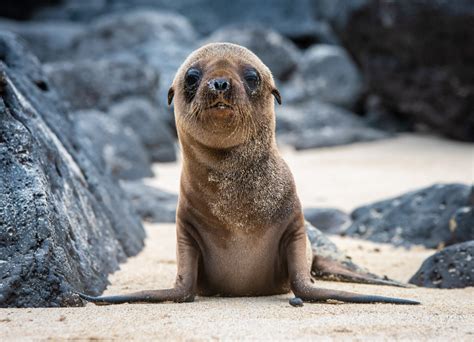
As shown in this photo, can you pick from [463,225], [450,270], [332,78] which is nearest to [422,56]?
[332,78]

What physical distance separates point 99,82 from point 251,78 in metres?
9.90

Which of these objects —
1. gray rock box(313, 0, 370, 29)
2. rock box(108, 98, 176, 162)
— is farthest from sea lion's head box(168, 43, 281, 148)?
gray rock box(313, 0, 370, 29)

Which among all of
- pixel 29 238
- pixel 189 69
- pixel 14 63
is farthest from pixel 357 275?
pixel 14 63

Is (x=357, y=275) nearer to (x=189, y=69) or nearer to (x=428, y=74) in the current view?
(x=189, y=69)

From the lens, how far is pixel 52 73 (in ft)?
44.1

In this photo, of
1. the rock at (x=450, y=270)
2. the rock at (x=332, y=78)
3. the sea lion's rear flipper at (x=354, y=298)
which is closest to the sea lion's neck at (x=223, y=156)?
the sea lion's rear flipper at (x=354, y=298)

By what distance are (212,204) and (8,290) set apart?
117cm

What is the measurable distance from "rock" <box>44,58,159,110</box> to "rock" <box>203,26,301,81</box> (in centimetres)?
675

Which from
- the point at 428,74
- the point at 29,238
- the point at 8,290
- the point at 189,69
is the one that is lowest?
the point at 8,290

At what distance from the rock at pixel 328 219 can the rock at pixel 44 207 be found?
2.54 metres

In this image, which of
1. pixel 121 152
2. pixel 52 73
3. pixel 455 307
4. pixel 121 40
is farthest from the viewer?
pixel 121 40

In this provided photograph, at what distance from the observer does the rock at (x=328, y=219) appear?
24.3 ft

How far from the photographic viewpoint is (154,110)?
45.8ft

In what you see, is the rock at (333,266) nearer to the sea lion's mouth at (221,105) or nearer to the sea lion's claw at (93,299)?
the sea lion's mouth at (221,105)
